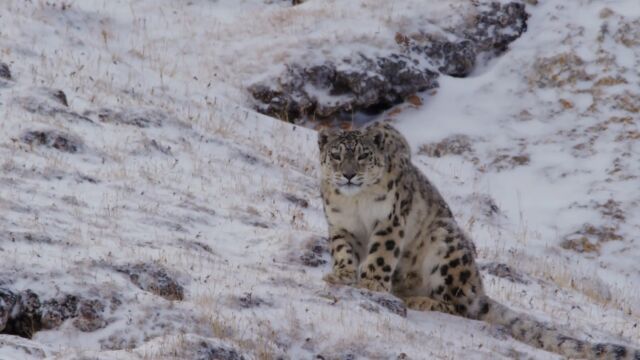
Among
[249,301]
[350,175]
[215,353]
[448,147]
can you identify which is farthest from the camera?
[448,147]

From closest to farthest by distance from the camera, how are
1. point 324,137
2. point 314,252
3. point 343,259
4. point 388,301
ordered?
point 388,301, point 343,259, point 324,137, point 314,252

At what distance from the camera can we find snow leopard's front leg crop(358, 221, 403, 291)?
493 inches

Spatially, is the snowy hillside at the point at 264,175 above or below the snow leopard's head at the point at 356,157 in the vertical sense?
below

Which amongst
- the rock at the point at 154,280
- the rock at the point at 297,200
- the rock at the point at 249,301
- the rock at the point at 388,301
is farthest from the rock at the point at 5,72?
the rock at the point at 388,301

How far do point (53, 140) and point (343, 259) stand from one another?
6056 millimetres

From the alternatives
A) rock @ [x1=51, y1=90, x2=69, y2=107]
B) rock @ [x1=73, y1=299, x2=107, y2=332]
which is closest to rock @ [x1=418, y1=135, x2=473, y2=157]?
rock @ [x1=51, y1=90, x2=69, y2=107]

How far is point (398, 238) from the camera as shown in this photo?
12.6 m

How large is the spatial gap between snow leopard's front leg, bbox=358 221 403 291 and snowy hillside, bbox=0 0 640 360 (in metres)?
0.27

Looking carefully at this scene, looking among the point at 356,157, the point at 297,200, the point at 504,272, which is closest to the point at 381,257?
the point at 356,157

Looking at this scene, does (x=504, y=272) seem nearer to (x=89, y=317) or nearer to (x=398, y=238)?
(x=398, y=238)

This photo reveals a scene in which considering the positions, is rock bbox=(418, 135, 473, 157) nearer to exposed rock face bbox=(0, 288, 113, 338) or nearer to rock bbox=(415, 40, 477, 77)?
rock bbox=(415, 40, 477, 77)

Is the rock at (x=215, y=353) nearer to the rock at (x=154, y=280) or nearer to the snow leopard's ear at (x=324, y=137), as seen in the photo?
the rock at (x=154, y=280)

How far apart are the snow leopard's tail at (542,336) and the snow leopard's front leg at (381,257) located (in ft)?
4.05

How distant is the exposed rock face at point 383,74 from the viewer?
25625 millimetres
